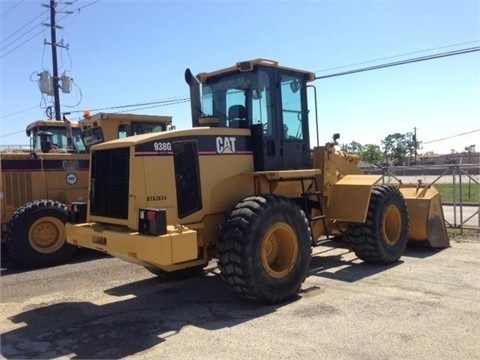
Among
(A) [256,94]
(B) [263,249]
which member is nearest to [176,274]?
(B) [263,249]

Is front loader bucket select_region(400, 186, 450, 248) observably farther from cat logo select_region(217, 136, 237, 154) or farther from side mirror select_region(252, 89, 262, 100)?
cat logo select_region(217, 136, 237, 154)

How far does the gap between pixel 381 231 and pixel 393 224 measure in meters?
0.78

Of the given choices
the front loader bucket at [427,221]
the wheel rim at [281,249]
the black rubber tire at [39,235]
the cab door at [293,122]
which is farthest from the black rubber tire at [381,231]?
the black rubber tire at [39,235]

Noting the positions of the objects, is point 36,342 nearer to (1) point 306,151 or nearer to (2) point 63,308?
(2) point 63,308

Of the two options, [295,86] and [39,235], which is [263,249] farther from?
[39,235]

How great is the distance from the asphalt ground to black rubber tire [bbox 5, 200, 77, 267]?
3.69 ft

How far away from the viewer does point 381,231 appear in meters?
8.44

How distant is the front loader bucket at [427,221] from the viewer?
9.87 meters

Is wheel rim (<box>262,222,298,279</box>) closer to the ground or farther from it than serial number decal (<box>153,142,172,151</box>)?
closer to the ground

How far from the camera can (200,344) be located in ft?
16.4

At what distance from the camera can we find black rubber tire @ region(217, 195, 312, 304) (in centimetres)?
592

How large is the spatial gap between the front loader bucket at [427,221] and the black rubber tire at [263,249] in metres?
4.11

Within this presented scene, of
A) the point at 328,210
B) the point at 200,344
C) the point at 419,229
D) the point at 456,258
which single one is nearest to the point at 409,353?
the point at 200,344

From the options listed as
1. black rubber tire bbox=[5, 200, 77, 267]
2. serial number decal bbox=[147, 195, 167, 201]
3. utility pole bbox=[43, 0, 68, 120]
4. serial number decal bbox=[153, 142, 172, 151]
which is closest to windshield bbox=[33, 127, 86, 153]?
black rubber tire bbox=[5, 200, 77, 267]
